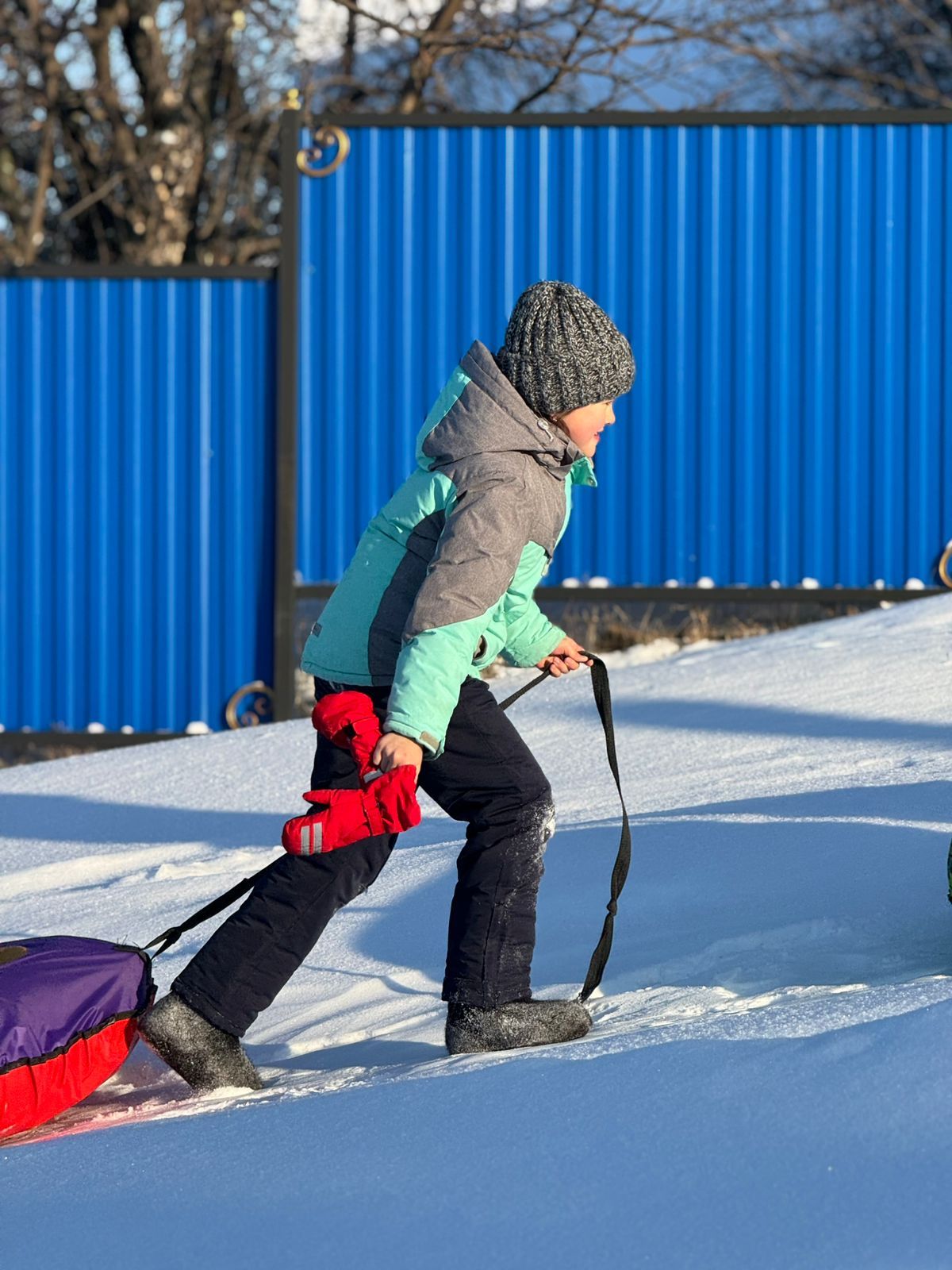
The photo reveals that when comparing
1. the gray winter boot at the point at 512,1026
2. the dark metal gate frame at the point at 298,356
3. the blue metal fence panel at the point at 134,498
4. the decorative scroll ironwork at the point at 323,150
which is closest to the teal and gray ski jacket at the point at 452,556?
the gray winter boot at the point at 512,1026

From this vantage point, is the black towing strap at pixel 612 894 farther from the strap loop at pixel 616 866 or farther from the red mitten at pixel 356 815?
the red mitten at pixel 356 815

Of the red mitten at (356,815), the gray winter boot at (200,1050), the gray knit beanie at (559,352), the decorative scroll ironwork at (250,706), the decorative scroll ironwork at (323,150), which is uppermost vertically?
the decorative scroll ironwork at (323,150)

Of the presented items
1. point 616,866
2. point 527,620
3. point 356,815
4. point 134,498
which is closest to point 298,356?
point 134,498

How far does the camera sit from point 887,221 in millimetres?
6445

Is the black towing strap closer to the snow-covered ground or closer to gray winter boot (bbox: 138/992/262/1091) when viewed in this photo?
the snow-covered ground

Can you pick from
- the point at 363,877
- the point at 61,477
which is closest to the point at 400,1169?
the point at 363,877

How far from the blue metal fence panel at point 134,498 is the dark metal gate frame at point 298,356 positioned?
0.10m

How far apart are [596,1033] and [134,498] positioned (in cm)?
459

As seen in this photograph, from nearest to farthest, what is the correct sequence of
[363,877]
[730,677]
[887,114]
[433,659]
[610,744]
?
[433,659] < [363,877] < [610,744] < [730,677] < [887,114]

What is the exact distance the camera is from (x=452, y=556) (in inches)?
90.1

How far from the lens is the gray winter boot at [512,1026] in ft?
8.10

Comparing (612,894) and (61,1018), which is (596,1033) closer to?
(612,894)

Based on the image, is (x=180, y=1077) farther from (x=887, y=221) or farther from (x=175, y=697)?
(x=887, y=221)

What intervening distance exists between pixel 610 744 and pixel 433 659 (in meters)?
0.58
